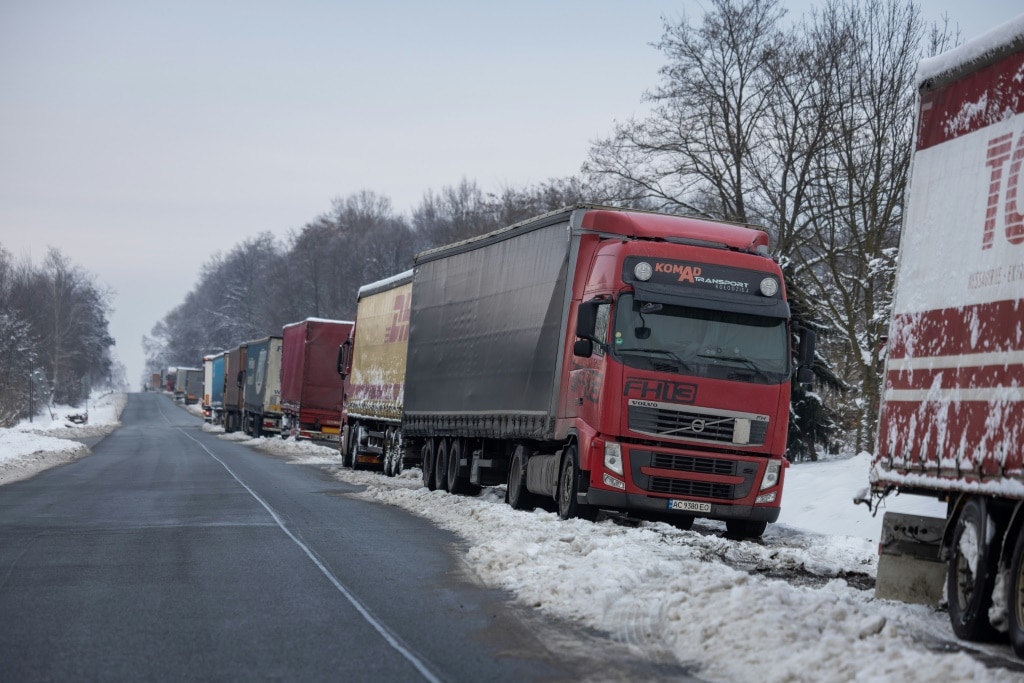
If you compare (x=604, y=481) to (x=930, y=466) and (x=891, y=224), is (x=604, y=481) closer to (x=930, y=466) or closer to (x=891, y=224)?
(x=930, y=466)

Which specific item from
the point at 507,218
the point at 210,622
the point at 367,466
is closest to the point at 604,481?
the point at 210,622

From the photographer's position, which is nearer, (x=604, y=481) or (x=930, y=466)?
(x=930, y=466)

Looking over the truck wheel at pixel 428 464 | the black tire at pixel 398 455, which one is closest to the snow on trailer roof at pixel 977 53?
the truck wheel at pixel 428 464

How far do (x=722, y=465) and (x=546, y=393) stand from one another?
2.88 metres

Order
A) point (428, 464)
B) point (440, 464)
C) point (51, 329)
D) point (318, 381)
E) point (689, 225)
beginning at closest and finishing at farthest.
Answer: point (689, 225)
point (440, 464)
point (428, 464)
point (318, 381)
point (51, 329)

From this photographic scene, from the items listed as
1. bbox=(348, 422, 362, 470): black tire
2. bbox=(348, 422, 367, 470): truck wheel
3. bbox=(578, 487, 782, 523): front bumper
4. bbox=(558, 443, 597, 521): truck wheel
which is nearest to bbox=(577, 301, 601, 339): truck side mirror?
bbox=(558, 443, 597, 521): truck wheel

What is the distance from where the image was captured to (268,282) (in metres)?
134

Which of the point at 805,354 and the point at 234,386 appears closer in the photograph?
the point at 805,354

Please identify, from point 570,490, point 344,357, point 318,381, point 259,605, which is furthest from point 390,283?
point 259,605

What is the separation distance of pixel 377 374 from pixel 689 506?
15.4 metres

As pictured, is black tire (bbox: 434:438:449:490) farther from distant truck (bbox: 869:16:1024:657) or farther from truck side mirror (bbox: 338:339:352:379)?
distant truck (bbox: 869:16:1024:657)

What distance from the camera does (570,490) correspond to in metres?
16.6

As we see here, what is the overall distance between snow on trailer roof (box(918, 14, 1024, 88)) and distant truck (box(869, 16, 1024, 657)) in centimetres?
1

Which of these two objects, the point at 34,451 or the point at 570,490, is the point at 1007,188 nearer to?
the point at 570,490
